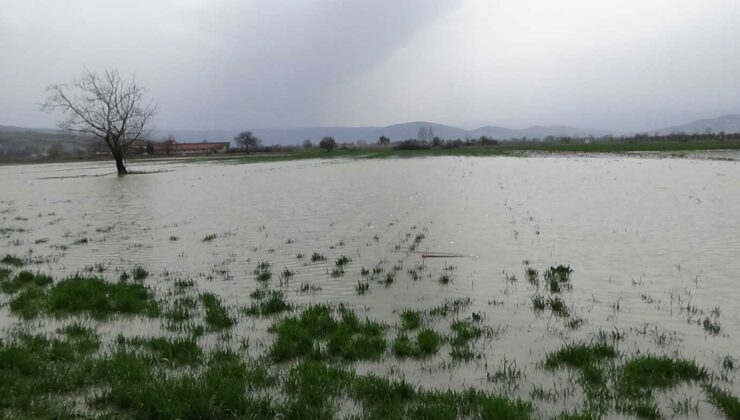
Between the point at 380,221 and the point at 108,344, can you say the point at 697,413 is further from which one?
the point at 380,221

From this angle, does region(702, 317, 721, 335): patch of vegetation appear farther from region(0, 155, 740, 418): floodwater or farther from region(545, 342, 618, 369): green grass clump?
region(545, 342, 618, 369): green grass clump

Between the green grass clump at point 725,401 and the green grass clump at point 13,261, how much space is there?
1393 cm

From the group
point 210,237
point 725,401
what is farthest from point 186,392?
point 210,237

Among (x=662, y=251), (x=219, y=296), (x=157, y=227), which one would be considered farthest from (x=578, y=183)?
(x=219, y=296)

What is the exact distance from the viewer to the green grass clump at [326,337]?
20.8ft

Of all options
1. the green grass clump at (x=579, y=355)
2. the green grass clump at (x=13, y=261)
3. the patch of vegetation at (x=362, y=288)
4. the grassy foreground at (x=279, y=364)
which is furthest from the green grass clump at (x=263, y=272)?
the green grass clump at (x=579, y=355)

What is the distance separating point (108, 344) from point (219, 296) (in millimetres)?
2505

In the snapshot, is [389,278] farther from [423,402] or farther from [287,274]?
[423,402]

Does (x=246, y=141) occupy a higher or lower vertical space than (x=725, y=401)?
higher

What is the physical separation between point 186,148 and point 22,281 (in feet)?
534

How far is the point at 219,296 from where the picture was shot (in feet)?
30.4

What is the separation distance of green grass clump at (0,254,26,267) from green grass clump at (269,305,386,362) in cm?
866

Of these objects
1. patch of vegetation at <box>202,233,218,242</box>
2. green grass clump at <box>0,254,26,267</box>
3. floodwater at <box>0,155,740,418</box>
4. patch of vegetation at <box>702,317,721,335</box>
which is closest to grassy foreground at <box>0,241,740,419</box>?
floodwater at <box>0,155,740,418</box>

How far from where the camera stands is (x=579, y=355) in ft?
19.7
